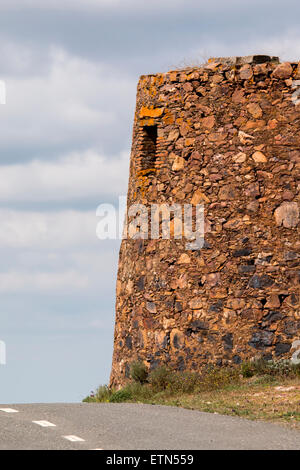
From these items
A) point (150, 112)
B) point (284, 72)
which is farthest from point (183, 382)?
point (284, 72)

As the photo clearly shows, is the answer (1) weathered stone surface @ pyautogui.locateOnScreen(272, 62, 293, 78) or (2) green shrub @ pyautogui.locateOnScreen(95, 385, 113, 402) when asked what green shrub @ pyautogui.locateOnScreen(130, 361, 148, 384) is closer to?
(2) green shrub @ pyautogui.locateOnScreen(95, 385, 113, 402)

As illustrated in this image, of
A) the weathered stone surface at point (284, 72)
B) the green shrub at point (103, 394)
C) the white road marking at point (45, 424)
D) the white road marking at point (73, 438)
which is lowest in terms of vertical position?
the green shrub at point (103, 394)

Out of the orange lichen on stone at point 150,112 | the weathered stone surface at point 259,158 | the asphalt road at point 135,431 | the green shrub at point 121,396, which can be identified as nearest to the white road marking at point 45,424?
the asphalt road at point 135,431

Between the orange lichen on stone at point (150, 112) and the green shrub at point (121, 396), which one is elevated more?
the orange lichen on stone at point (150, 112)

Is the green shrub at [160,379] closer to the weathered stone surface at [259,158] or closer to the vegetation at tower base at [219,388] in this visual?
the vegetation at tower base at [219,388]

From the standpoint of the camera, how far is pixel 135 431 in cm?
1008

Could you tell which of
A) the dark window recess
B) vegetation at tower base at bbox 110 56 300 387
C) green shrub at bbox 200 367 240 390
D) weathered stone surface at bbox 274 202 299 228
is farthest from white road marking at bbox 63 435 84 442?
the dark window recess

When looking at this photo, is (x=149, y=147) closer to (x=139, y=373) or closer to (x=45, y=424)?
(x=139, y=373)

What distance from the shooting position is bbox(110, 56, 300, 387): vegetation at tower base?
59.0 feet

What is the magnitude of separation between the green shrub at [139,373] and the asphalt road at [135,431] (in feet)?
19.4

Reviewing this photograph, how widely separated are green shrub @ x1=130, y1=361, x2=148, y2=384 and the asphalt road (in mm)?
5905

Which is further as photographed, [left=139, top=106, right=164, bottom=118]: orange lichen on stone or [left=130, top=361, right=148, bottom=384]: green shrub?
[left=139, top=106, right=164, bottom=118]: orange lichen on stone

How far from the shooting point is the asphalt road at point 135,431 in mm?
9156

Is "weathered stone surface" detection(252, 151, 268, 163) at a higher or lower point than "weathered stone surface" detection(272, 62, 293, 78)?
lower
